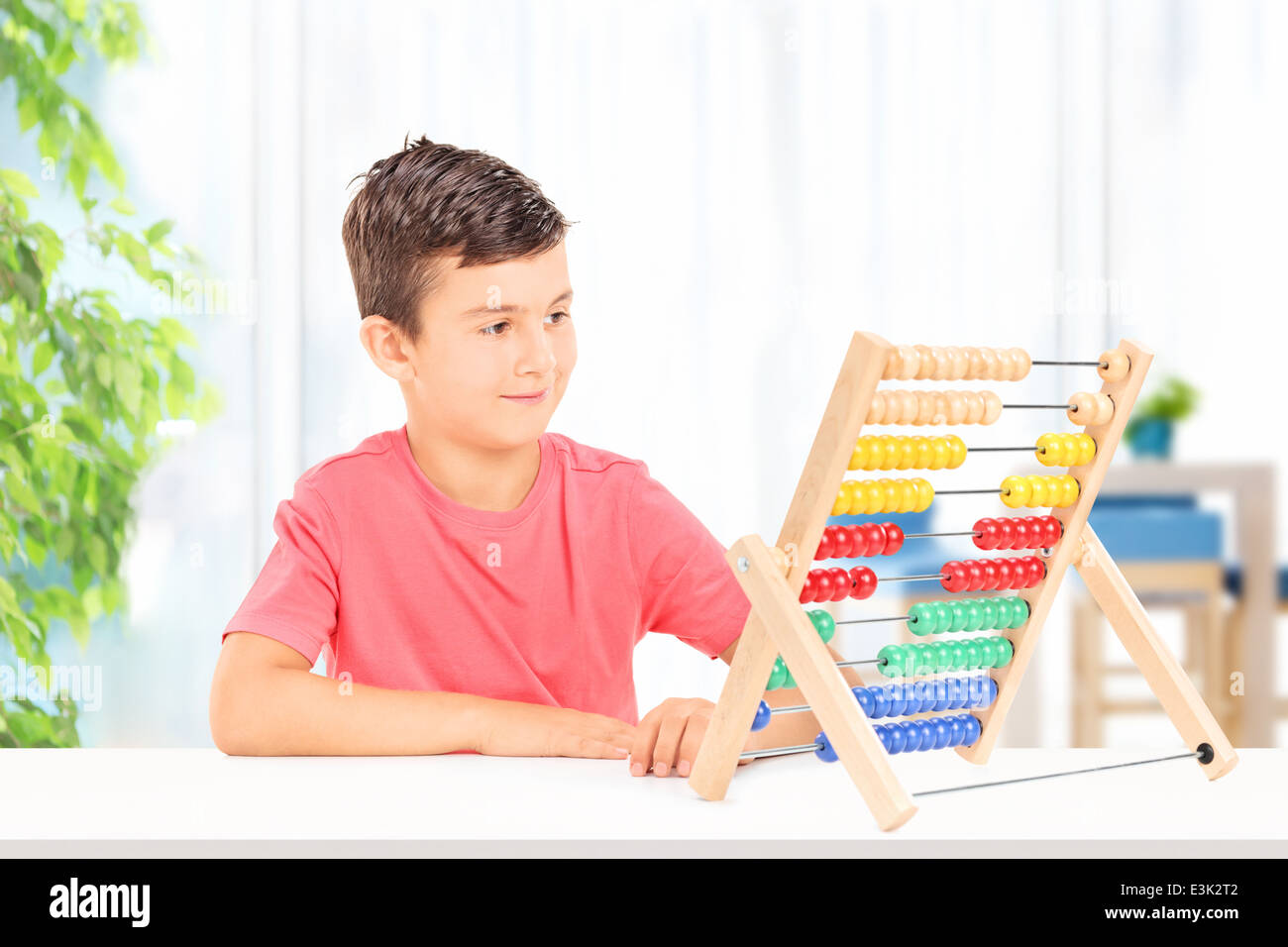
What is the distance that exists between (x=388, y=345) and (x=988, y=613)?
0.79 metres

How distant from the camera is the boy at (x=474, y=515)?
1.37 meters

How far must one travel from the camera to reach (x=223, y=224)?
3.45m

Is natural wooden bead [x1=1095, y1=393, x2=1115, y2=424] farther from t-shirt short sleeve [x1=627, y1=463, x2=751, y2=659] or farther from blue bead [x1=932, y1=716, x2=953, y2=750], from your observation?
t-shirt short sleeve [x1=627, y1=463, x2=751, y2=659]

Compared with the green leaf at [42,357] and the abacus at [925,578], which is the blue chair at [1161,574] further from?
the green leaf at [42,357]

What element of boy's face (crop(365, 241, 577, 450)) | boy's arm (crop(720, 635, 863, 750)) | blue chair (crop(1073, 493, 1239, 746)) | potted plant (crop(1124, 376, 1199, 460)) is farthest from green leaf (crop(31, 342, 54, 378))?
potted plant (crop(1124, 376, 1199, 460))

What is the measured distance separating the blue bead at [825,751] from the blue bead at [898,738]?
52 mm

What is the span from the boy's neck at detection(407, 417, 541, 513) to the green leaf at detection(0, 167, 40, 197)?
186cm

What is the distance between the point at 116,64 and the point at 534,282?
2567 millimetres

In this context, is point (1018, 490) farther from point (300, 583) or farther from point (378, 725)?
point (300, 583)

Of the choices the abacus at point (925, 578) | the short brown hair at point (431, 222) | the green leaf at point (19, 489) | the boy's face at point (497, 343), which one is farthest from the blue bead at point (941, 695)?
the green leaf at point (19, 489)

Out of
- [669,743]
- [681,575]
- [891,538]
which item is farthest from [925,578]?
[681,575]

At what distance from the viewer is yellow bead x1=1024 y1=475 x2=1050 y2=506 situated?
107cm
